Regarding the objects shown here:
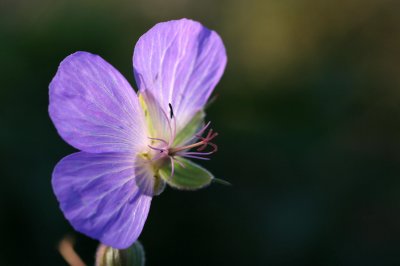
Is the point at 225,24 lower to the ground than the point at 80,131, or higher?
lower

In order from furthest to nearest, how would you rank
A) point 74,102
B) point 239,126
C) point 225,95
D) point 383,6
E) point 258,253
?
1. point 383,6
2. point 225,95
3. point 239,126
4. point 258,253
5. point 74,102

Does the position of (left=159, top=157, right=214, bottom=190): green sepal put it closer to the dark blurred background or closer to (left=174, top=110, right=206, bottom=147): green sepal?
(left=174, top=110, right=206, bottom=147): green sepal

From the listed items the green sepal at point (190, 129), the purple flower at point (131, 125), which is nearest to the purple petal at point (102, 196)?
the purple flower at point (131, 125)

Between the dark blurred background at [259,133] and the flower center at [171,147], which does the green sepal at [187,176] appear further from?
the dark blurred background at [259,133]

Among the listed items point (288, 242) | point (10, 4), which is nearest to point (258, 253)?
point (288, 242)

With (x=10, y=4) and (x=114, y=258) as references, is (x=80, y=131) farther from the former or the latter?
(x=10, y=4)

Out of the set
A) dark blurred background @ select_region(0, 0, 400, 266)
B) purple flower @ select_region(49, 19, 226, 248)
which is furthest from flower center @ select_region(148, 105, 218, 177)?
dark blurred background @ select_region(0, 0, 400, 266)

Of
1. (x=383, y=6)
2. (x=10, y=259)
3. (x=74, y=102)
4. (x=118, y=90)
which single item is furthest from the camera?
(x=383, y=6)
